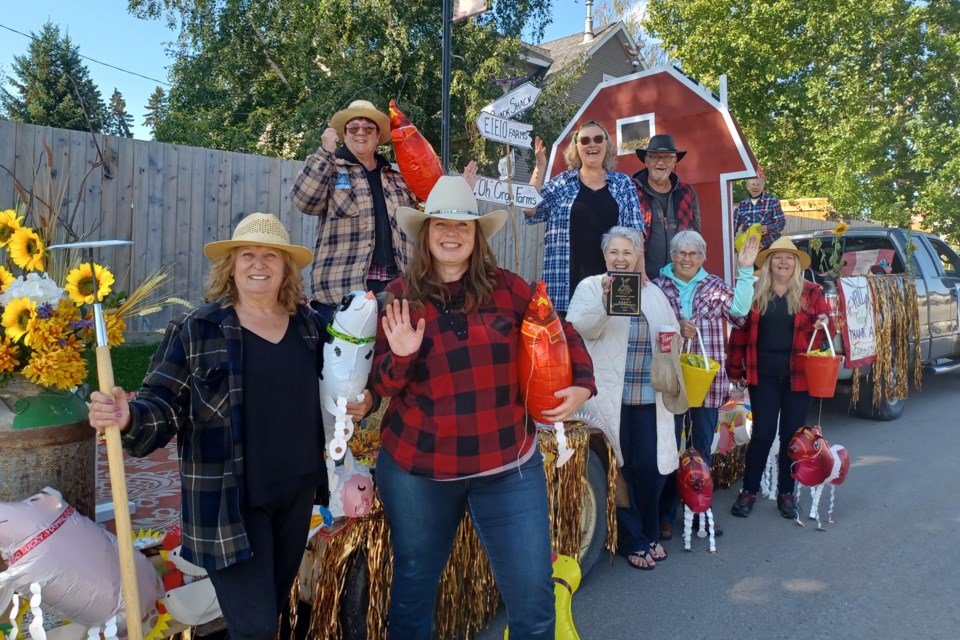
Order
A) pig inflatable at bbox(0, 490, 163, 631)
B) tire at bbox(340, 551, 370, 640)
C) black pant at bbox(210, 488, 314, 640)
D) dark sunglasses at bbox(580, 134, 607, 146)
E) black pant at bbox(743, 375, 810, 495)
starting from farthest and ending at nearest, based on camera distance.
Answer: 1. black pant at bbox(743, 375, 810, 495)
2. dark sunglasses at bbox(580, 134, 607, 146)
3. tire at bbox(340, 551, 370, 640)
4. black pant at bbox(210, 488, 314, 640)
5. pig inflatable at bbox(0, 490, 163, 631)

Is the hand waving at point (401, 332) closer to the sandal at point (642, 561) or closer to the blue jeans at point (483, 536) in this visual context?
the blue jeans at point (483, 536)

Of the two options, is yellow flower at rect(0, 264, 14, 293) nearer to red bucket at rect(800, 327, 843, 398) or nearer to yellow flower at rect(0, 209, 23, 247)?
yellow flower at rect(0, 209, 23, 247)

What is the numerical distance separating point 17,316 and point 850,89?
1360 centimetres

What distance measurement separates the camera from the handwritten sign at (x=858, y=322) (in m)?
6.21

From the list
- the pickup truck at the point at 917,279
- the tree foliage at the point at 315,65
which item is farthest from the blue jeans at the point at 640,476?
the tree foliage at the point at 315,65

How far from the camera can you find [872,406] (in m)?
7.01

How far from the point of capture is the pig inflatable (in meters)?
1.77

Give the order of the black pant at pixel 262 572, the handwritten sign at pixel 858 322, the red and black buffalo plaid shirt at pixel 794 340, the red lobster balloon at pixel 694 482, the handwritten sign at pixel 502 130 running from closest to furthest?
the black pant at pixel 262 572 < the red lobster balloon at pixel 694 482 < the handwritten sign at pixel 502 130 < the red and black buffalo plaid shirt at pixel 794 340 < the handwritten sign at pixel 858 322

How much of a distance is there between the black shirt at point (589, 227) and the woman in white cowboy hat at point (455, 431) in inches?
75.7

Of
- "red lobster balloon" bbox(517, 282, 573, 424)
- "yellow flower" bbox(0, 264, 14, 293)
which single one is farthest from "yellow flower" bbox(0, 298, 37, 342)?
"red lobster balloon" bbox(517, 282, 573, 424)

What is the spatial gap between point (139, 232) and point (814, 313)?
18.0 feet

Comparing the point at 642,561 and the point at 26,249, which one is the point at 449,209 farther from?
the point at 642,561

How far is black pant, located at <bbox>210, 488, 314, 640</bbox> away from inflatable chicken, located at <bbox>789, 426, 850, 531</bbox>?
130 inches

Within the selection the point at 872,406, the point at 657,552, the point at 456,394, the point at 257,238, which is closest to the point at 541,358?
the point at 456,394
